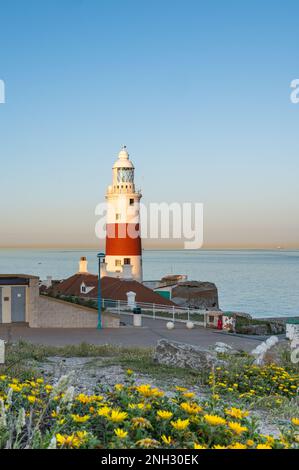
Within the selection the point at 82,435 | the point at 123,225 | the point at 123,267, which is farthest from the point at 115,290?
the point at 82,435

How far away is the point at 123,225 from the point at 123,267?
11.4ft

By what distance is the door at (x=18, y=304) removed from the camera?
69.0 feet

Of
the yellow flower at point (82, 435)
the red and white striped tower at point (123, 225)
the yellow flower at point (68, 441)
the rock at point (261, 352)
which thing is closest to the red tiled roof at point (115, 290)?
the red and white striped tower at point (123, 225)

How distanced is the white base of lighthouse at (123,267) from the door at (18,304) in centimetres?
1901

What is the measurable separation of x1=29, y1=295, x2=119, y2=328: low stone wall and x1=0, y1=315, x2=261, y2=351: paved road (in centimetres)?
57

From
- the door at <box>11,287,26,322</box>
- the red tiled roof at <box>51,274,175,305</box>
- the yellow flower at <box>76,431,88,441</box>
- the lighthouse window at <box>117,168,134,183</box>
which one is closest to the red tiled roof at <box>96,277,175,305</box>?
the red tiled roof at <box>51,274,175,305</box>

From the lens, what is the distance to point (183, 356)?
421 inches

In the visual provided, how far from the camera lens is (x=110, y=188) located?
42500 millimetres

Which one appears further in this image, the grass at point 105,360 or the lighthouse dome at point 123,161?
the lighthouse dome at point 123,161

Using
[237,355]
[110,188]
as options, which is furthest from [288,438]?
[110,188]

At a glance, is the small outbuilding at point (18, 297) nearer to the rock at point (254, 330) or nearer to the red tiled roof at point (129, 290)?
the rock at point (254, 330)

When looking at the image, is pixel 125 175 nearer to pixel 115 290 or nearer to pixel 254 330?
pixel 115 290
